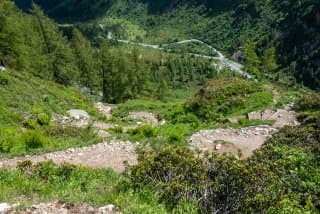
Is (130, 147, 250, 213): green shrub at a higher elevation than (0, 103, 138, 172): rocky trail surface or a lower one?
higher

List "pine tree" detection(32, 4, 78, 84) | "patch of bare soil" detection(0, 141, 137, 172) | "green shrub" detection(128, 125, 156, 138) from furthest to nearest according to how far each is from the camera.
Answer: "pine tree" detection(32, 4, 78, 84) < "green shrub" detection(128, 125, 156, 138) < "patch of bare soil" detection(0, 141, 137, 172)

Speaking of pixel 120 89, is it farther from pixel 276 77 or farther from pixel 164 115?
pixel 276 77

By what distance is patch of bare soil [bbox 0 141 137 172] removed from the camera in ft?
57.6

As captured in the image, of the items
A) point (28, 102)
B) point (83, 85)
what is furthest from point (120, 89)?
point (28, 102)

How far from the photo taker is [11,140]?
1947cm

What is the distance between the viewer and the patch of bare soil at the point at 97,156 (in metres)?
17.6

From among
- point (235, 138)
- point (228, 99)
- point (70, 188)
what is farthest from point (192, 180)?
point (228, 99)

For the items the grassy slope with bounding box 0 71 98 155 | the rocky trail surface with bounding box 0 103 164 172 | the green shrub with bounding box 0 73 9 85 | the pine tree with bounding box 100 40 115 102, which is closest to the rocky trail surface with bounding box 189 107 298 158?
the rocky trail surface with bounding box 0 103 164 172

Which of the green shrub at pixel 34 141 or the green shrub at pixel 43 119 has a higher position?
the green shrub at pixel 34 141

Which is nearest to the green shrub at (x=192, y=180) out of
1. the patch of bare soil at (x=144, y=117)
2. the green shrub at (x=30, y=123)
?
the green shrub at (x=30, y=123)

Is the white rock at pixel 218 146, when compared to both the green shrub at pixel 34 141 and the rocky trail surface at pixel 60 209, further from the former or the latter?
the rocky trail surface at pixel 60 209

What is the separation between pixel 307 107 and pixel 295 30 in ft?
504

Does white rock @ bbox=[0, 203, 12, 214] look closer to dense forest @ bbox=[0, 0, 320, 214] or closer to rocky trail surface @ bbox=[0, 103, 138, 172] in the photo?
dense forest @ bbox=[0, 0, 320, 214]

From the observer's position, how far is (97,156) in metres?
18.6
